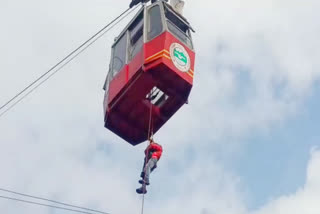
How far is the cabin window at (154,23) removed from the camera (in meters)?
14.1

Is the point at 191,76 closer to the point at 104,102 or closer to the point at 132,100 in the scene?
the point at 132,100

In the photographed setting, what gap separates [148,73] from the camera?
528 inches

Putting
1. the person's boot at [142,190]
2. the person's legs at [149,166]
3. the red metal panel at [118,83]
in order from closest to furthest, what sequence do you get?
the person's boot at [142,190] < the person's legs at [149,166] < the red metal panel at [118,83]

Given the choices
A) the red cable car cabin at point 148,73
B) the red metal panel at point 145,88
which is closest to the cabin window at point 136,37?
the red cable car cabin at point 148,73

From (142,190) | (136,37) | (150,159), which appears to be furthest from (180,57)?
(142,190)

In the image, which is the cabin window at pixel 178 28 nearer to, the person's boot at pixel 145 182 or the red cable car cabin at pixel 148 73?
the red cable car cabin at pixel 148 73

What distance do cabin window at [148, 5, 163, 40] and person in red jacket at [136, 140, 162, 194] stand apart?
211cm

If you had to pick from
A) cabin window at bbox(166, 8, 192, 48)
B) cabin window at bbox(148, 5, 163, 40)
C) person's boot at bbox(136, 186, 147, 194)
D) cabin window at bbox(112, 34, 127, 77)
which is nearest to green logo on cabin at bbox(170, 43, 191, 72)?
cabin window at bbox(166, 8, 192, 48)

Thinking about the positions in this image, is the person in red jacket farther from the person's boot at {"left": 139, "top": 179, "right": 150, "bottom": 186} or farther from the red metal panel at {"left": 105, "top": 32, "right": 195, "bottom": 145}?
the red metal panel at {"left": 105, "top": 32, "right": 195, "bottom": 145}

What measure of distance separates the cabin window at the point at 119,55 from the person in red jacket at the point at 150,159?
1735 mm

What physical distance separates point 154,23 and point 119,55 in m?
1.15

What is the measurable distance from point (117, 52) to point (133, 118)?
178cm

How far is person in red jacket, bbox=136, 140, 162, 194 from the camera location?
13.2m

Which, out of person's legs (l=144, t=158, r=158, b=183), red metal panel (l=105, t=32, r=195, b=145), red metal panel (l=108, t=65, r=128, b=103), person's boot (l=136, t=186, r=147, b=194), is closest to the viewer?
person's boot (l=136, t=186, r=147, b=194)
